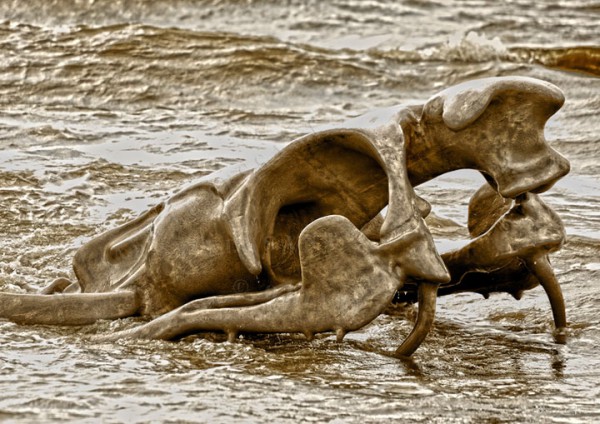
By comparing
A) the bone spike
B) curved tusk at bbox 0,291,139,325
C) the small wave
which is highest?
the small wave

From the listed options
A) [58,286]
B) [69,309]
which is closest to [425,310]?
[69,309]

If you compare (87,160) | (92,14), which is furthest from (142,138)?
(92,14)

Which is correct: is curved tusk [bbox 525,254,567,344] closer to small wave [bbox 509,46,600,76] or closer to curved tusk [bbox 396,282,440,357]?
curved tusk [bbox 396,282,440,357]

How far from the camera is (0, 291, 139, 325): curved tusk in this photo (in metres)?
4.32

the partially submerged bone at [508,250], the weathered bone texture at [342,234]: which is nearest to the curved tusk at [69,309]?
the weathered bone texture at [342,234]

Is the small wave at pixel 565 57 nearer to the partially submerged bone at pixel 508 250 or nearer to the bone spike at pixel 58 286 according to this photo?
the partially submerged bone at pixel 508 250

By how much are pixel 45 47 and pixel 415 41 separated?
241cm

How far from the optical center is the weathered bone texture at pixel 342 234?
376cm

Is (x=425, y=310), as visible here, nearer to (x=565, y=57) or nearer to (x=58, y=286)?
(x=58, y=286)

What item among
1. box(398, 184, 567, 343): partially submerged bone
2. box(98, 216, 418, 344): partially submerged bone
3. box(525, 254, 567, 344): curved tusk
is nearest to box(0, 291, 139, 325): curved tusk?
box(98, 216, 418, 344): partially submerged bone

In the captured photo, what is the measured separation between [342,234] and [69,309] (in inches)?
40.4

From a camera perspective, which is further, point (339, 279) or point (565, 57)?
point (565, 57)

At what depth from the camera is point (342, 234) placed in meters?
3.75

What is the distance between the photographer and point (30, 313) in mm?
4324
